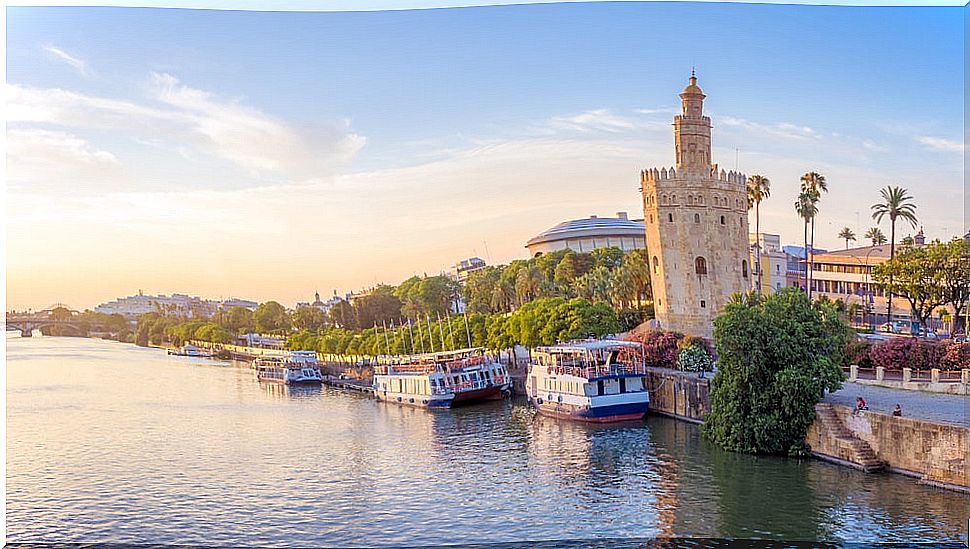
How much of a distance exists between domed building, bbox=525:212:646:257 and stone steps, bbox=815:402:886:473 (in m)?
18.6

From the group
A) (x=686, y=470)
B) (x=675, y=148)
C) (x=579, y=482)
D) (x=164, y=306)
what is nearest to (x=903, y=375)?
(x=686, y=470)

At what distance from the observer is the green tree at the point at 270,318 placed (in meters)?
46.7

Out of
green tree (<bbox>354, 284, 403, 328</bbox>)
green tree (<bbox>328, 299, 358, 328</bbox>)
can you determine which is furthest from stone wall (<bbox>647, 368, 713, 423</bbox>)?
green tree (<bbox>328, 299, 358, 328</bbox>)

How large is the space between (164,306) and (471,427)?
71.9ft

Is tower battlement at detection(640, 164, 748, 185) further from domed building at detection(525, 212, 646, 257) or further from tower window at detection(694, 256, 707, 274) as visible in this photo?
domed building at detection(525, 212, 646, 257)

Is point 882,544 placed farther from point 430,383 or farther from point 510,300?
point 510,300

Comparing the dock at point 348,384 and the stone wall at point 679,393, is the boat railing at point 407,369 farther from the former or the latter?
the stone wall at point 679,393

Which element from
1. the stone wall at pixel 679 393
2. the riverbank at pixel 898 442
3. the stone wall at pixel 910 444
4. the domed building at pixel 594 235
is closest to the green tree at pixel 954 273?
the stone wall at pixel 679 393

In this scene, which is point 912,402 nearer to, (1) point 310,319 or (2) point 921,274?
(2) point 921,274

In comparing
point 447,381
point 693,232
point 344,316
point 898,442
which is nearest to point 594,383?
point 447,381

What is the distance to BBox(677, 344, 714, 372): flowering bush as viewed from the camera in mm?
17656

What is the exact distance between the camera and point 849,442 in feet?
40.1

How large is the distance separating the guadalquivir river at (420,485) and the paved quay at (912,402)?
1.02 meters

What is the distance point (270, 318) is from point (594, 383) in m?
32.1
